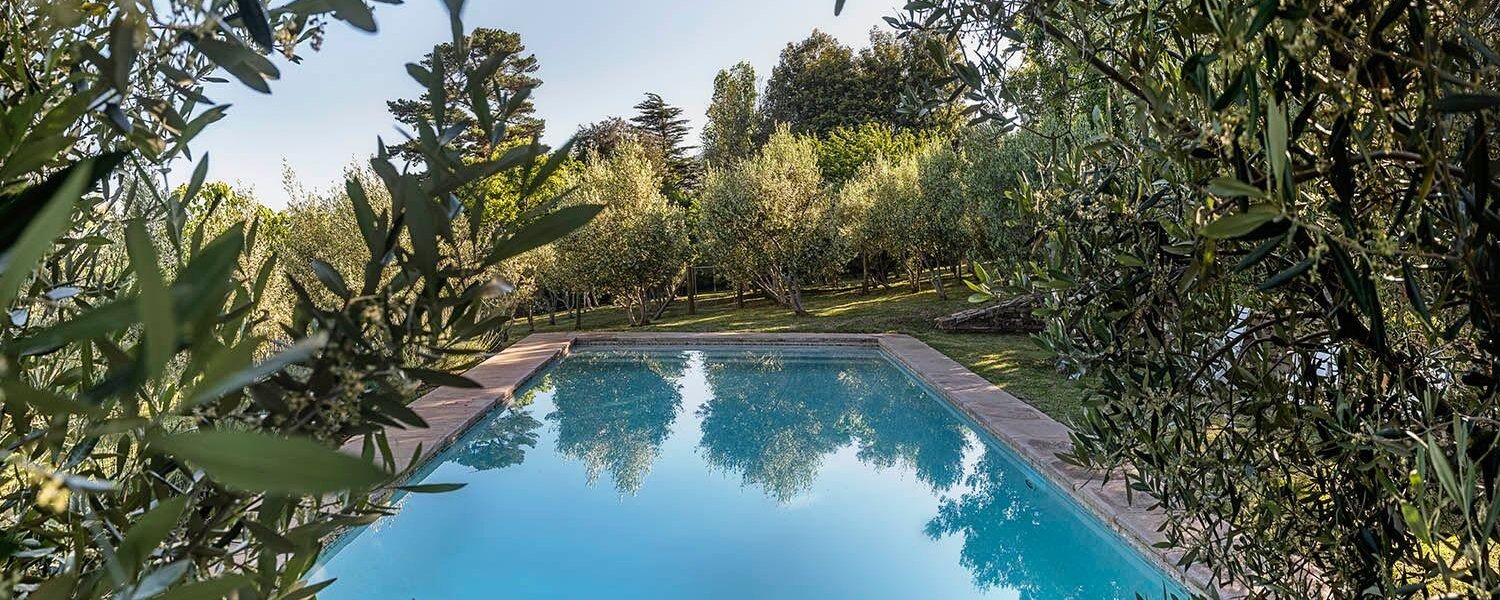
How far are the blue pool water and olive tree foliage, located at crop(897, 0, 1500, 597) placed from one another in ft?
8.87

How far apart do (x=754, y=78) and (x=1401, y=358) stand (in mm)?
36996

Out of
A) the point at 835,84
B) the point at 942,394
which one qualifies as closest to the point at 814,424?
the point at 942,394

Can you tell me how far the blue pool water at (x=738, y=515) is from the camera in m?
6.37

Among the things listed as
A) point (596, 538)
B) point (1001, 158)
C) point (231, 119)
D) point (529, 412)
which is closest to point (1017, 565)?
point (596, 538)

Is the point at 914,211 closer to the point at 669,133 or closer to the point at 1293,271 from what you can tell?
the point at 1293,271

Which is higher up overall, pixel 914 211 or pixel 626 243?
pixel 626 243

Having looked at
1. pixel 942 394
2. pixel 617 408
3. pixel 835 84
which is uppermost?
pixel 835 84

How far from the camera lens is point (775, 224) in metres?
20.7

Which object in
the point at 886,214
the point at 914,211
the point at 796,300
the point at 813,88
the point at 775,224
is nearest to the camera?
the point at 775,224

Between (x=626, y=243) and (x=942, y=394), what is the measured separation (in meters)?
10.7

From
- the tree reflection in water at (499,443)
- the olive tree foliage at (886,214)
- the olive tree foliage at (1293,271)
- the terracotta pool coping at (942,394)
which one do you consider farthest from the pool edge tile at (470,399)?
the olive tree foliage at (886,214)

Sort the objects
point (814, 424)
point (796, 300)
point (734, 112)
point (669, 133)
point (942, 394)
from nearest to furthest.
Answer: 1. point (814, 424)
2. point (942, 394)
3. point (796, 300)
4. point (734, 112)
5. point (669, 133)

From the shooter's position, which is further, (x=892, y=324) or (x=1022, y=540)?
(x=892, y=324)

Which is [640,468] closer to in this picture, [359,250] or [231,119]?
[359,250]
